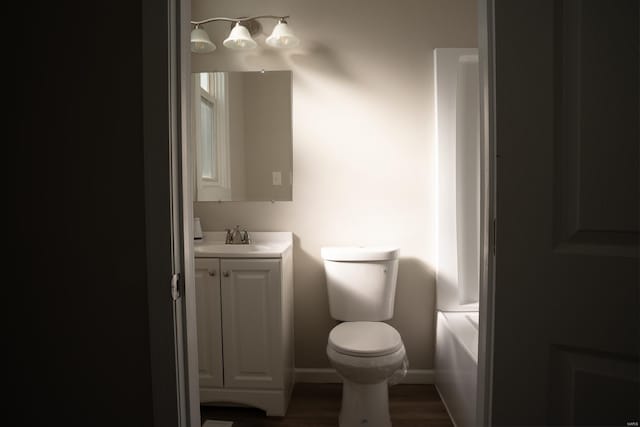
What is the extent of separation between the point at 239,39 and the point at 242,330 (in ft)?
5.32

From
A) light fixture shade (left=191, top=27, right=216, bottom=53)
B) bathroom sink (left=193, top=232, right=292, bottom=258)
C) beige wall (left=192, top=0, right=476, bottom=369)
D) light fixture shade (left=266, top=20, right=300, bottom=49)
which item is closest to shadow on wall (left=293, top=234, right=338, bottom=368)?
beige wall (left=192, top=0, right=476, bottom=369)

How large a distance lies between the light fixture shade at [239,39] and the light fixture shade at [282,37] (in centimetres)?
11

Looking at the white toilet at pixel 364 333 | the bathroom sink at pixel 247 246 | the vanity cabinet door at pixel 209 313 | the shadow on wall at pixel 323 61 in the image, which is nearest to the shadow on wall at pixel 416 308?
the white toilet at pixel 364 333

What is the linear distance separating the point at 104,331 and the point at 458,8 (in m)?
2.40

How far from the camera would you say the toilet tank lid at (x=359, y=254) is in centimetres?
204

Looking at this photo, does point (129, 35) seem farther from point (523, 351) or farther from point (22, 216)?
point (523, 351)

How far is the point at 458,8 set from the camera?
2.21 m

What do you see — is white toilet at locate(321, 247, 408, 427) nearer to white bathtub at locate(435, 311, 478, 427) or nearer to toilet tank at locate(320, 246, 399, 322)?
toilet tank at locate(320, 246, 399, 322)

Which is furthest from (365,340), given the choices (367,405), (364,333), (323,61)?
(323,61)

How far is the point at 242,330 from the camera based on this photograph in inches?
76.3

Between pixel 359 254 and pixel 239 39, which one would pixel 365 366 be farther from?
pixel 239 39

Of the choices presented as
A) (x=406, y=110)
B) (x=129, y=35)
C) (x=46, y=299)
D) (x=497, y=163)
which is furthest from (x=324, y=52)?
(x=46, y=299)

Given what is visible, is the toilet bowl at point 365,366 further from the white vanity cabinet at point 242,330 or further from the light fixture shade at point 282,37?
the light fixture shade at point 282,37

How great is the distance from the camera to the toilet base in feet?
5.75
